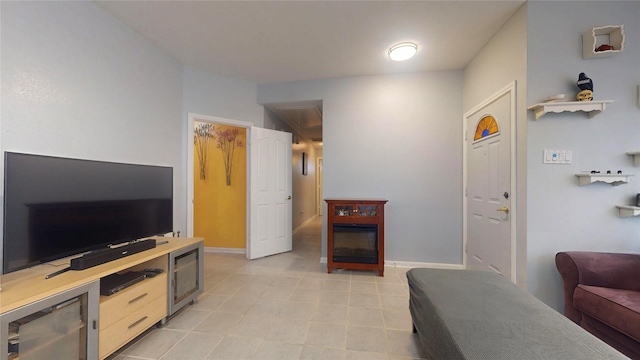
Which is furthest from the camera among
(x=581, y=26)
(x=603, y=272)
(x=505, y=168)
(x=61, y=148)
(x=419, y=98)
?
(x=419, y=98)

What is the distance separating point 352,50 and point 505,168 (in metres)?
2.04

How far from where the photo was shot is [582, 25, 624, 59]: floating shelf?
5.78ft

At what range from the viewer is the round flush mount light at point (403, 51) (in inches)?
98.9

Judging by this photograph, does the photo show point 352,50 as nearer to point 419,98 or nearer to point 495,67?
point 419,98

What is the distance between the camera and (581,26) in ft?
6.10

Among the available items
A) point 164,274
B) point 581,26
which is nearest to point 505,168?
point 581,26

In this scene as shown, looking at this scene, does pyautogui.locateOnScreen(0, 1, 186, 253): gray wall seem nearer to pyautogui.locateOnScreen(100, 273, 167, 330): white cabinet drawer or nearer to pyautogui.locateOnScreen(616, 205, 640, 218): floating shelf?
pyautogui.locateOnScreen(100, 273, 167, 330): white cabinet drawer

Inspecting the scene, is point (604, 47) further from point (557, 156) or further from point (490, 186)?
point (490, 186)

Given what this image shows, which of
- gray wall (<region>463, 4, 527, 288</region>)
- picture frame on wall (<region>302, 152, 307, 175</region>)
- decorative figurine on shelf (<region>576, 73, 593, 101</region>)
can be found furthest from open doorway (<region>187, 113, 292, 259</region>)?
decorative figurine on shelf (<region>576, 73, 593, 101</region>)

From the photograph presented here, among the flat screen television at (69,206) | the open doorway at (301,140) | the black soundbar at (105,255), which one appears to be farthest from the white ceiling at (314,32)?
the black soundbar at (105,255)

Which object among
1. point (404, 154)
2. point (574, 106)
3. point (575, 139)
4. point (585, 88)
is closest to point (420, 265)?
point (404, 154)

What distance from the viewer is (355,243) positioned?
299 cm

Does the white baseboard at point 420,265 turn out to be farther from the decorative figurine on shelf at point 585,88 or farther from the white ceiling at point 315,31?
the white ceiling at point 315,31

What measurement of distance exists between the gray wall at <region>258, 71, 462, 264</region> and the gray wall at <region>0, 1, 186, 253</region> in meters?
2.16
